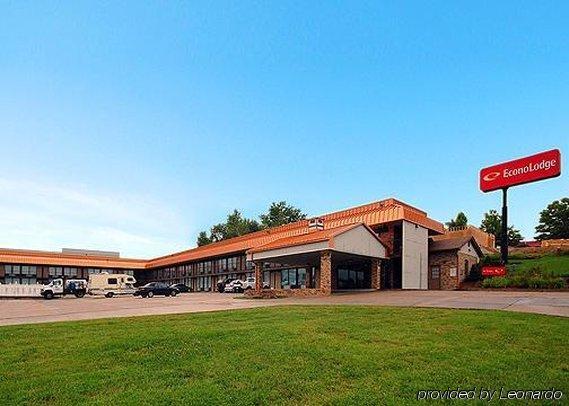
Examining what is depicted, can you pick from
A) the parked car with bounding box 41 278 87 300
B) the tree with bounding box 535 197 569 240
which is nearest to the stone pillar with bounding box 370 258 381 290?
the parked car with bounding box 41 278 87 300

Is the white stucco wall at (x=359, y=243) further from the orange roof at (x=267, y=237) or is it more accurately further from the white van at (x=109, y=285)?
the white van at (x=109, y=285)

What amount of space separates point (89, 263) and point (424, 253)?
188ft

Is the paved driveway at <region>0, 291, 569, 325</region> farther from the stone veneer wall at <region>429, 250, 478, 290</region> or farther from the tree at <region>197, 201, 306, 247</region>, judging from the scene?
the tree at <region>197, 201, 306, 247</region>

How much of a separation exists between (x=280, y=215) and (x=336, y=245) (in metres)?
69.2

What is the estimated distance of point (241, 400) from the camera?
6805 mm

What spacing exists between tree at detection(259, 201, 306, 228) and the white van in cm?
4952

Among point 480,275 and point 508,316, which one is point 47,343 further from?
point 480,275

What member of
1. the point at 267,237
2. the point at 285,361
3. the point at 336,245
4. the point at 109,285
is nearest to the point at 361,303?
the point at 336,245

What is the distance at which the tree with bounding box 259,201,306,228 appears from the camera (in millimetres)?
98375

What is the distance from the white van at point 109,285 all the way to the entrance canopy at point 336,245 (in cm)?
2089

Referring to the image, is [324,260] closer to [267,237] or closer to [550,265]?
[550,265]

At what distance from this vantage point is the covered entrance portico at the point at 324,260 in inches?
1182

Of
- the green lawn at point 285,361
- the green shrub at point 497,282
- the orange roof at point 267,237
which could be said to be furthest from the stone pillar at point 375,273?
the green lawn at point 285,361

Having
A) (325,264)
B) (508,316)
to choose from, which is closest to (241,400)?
(508,316)
